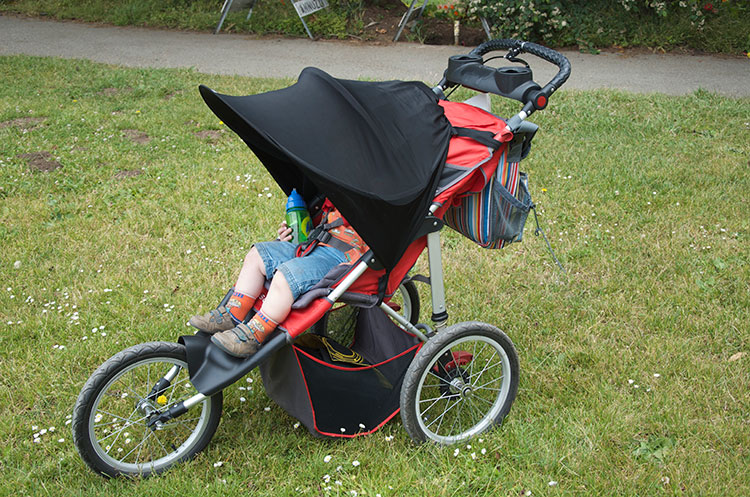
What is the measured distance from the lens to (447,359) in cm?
292

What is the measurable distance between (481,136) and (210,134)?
13.9 feet

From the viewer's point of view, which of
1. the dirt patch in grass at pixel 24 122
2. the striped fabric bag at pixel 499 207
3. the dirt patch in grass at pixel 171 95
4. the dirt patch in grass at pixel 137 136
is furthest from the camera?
the dirt patch in grass at pixel 171 95

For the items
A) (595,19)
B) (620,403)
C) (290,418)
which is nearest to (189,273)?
(290,418)

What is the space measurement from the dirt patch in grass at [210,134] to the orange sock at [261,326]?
13.2 ft

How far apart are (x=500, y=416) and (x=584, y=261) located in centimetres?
167

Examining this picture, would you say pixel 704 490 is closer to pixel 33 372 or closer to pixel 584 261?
pixel 584 261

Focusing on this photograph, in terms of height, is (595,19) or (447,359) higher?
(447,359)

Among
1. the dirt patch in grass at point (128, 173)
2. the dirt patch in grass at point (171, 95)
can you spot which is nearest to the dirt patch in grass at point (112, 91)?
the dirt patch in grass at point (171, 95)

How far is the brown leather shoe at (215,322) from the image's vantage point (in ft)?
8.86

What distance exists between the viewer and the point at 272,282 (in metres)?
2.59

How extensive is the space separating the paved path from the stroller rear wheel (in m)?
5.12

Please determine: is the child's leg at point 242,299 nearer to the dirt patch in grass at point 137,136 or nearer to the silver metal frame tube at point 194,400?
the silver metal frame tube at point 194,400

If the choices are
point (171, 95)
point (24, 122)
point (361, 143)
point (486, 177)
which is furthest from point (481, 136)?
point (171, 95)

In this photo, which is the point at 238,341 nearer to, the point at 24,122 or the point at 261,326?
the point at 261,326
